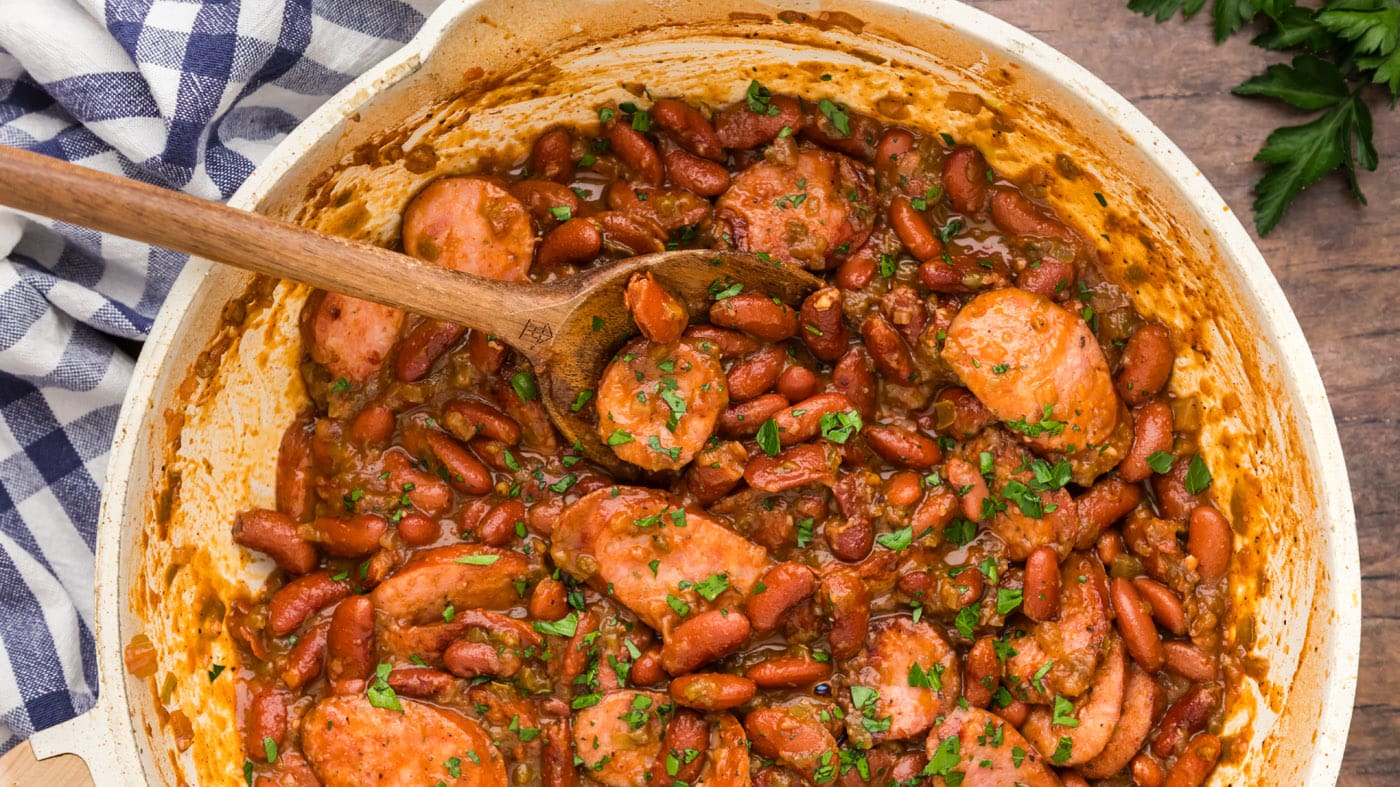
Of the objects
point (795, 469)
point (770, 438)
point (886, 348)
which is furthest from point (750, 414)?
point (886, 348)

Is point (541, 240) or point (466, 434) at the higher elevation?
point (541, 240)

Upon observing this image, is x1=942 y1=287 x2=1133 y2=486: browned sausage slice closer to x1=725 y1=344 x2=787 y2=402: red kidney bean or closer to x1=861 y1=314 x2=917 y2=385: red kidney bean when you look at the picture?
x1=861 y1=314 x2=917 y2=385: red kidney bean

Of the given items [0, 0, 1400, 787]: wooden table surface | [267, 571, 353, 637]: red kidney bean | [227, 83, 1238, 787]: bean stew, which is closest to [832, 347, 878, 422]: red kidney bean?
[227, 83, 1238, 787]: bean stew

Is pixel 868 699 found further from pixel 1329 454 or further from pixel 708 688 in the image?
pixel 1329 454

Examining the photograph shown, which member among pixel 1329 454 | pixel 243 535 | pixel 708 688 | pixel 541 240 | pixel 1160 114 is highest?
pixel 541 240

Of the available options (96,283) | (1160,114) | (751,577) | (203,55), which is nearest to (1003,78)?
(1160,114)

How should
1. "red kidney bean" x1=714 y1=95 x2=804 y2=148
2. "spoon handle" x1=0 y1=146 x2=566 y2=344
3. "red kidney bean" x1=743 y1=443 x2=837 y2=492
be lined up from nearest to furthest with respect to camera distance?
"spoon handle" x1=0 y1=146 x2=566 y2=344 → "red kidney bean" x1=743 y1=443 x2=837 y2=492 → "red kidney bean" x1=714 y1=95 x2=804 y2=148
